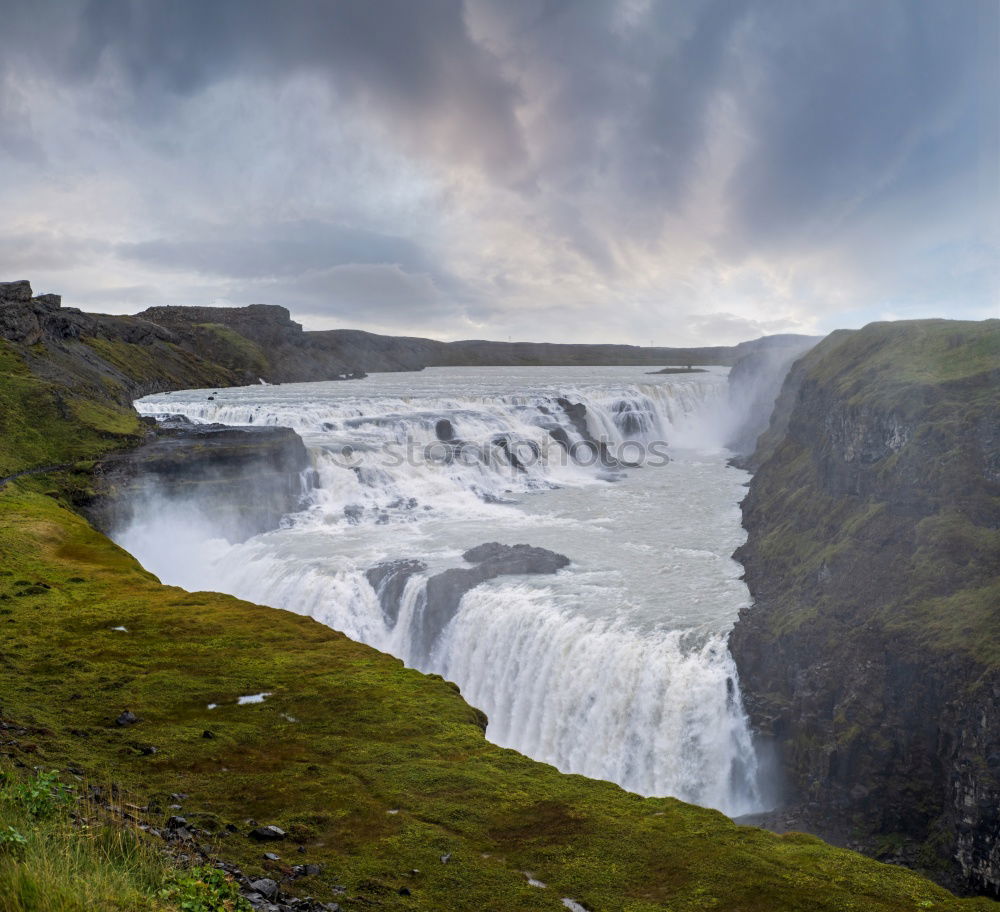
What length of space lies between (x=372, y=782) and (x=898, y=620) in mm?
17030

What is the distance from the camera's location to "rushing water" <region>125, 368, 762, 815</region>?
22672 millimetres

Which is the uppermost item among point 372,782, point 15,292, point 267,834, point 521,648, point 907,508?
point 15,292

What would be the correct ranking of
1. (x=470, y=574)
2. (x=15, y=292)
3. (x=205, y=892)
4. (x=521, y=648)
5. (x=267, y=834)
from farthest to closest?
(x=15, y=292)
(x=470, y=574)
(x=521, y=648)
(x=267, y=834)
(x=205, y=892)

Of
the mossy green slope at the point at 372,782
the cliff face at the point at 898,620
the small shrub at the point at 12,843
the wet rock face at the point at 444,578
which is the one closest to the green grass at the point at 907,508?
the cliff face at the point at 898,620

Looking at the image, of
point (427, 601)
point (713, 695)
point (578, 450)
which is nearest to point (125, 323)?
point (578, 450)

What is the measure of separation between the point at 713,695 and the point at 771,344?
70.5 metres

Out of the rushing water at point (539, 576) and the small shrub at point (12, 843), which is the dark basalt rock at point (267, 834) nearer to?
the small shrub at point (12, 843)

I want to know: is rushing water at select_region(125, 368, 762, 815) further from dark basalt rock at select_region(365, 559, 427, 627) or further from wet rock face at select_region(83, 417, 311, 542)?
wet rock face at select_region(83, 417, 311, 542)

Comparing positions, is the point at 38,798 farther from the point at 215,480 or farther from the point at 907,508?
the point at 215,480

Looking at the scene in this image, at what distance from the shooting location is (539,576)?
31719mm

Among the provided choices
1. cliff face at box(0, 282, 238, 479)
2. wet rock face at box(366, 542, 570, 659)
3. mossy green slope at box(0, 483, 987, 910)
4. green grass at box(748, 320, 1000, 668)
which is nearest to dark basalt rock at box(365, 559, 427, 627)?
wet rock face at box(366, 542, 570, 659)

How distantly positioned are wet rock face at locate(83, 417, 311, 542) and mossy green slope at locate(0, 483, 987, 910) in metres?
23.6

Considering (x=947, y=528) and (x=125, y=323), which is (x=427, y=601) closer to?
(x=947, y=528)

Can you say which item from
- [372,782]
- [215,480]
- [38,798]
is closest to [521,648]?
[372,782]
